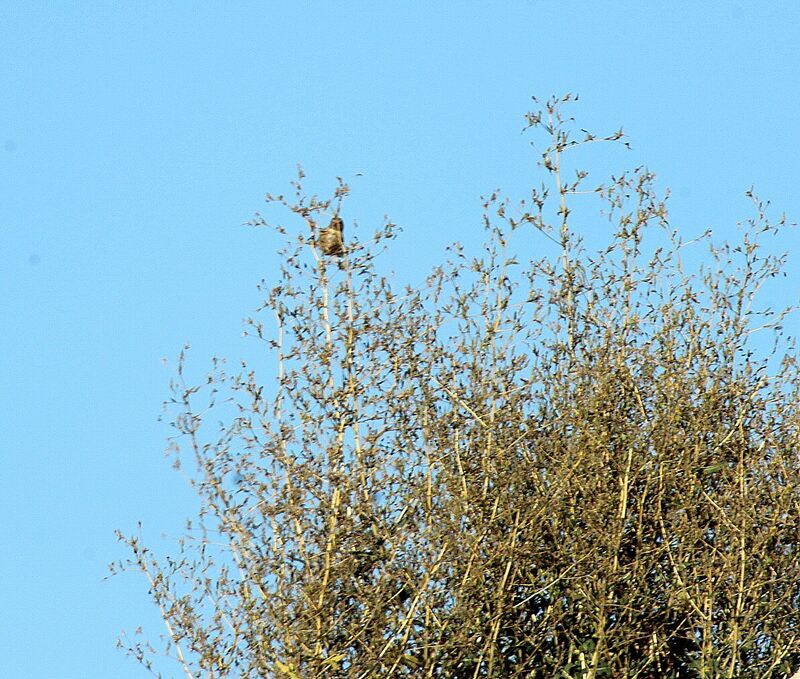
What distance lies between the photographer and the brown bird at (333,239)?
1294cm

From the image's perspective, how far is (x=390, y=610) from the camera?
40.5ft

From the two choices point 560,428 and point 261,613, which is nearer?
point 261,613

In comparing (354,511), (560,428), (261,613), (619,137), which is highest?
(619,137)

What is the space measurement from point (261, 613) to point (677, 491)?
12.7 ft

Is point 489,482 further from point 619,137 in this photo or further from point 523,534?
point 619,137

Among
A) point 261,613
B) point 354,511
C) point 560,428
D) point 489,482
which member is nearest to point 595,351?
point 560,428

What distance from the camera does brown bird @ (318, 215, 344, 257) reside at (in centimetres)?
1294

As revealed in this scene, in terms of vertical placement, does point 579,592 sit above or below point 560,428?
below

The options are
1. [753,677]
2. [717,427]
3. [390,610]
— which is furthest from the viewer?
[717,427]

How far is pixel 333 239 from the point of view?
1305 cm

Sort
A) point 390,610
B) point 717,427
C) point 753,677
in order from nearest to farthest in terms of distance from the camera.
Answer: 1. point 390,610
2. point 753,677
3. point 717,427

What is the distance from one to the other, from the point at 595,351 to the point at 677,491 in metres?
1.55

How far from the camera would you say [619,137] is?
1447cm

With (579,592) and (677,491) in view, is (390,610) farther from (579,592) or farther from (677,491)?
(677,491)
